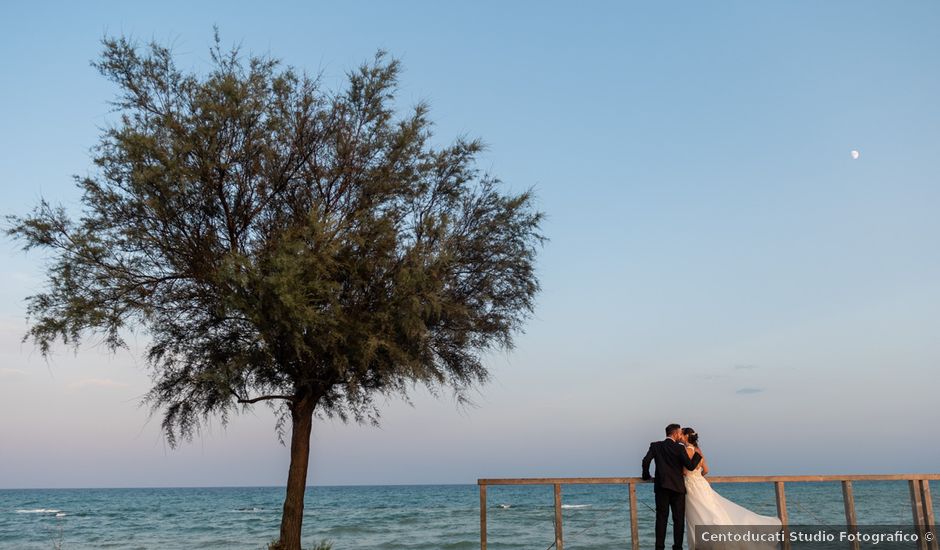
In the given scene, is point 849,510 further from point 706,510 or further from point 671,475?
point 671,475

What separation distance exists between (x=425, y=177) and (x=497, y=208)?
1.52 m

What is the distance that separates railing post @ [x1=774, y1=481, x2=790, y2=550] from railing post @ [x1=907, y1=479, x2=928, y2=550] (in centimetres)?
196

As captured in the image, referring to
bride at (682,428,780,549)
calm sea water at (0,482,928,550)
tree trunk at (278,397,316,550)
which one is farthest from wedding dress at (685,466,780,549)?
tree trunk at (278,397,316,550)

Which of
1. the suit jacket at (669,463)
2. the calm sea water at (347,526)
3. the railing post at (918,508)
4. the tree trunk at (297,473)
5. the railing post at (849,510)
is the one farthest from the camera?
the calm sea water at (347,526)

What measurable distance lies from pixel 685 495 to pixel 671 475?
0.40 meters

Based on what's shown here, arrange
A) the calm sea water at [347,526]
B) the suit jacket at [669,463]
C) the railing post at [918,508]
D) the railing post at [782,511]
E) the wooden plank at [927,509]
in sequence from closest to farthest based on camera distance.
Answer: the suit jacket at [669,463] < the railing post at [782,511] < the wooden plank at [927,509] < the railing post at [918,508] < the calm sea water at [347,526]

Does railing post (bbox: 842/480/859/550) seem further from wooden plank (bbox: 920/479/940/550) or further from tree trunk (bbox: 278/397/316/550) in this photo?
tree trunk (bbox: 278/397/316/550)

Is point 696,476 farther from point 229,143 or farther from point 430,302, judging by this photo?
point 229,143

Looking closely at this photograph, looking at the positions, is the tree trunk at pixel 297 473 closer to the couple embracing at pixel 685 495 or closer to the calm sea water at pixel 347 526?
the couple embracing at pixel 685 495

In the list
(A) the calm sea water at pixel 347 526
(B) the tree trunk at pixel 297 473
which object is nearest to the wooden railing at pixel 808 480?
(A) the calm sea water at pixel 347 526

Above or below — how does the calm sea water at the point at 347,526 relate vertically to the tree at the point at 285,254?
below

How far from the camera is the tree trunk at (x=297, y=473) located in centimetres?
1334

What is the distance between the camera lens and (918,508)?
438 inches

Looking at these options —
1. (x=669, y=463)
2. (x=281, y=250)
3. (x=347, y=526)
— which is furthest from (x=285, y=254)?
(x=347, y=526)
